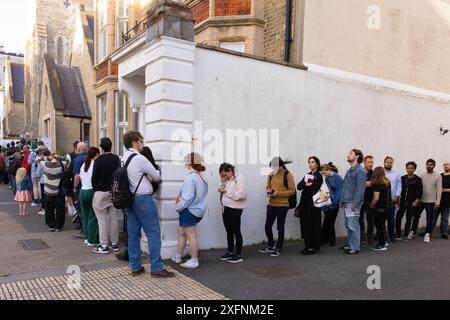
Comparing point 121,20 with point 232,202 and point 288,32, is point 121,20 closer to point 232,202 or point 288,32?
point 288,32

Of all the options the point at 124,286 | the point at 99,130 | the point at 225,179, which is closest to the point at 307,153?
the point at 225,179

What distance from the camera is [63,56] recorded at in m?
35.8

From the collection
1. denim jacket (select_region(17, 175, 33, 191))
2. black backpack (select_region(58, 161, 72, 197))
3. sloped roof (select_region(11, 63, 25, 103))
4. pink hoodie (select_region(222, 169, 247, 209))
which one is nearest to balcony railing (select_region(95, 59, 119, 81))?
denim jacket (select_region(17, 175, 33, 191))

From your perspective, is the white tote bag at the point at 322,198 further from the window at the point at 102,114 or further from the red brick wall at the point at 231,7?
the window at the point at 102,114

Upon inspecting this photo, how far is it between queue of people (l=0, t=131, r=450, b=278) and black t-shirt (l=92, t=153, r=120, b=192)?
2 cm

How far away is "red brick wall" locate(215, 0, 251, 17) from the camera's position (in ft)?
31.7

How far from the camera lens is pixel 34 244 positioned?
7.29 meters

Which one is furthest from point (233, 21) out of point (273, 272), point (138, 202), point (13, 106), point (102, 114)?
point (13, 106)

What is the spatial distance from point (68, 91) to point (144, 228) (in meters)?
17.4

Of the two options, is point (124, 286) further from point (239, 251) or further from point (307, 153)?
point (307, 153)

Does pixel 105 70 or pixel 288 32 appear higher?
pixel 105 70

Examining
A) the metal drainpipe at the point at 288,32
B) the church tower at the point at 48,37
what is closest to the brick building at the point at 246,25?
the metal drainpipe at the point at 288,32

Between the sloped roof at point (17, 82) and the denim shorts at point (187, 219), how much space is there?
4315 cm

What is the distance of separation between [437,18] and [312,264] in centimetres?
918
